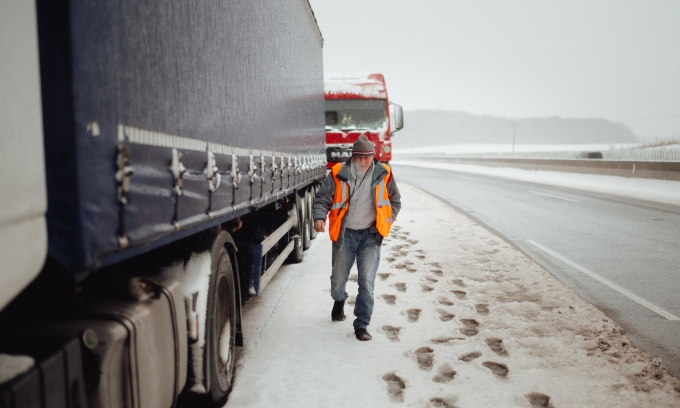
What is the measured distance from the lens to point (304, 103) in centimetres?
711

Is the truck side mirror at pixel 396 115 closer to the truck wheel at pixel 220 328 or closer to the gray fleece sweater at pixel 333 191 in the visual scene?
the gray fleece sweater at pixel 333 191

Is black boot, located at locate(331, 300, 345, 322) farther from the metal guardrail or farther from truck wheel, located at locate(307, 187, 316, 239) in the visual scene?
the metal guardrail

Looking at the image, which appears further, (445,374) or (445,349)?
(445,349)

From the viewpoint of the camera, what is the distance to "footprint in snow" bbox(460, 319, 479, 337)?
15.2ft

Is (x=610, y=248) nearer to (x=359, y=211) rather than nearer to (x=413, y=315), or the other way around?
(x=413, y=315)

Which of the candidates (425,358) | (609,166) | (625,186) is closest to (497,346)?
(425,358)

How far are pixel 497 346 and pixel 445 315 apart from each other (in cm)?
80

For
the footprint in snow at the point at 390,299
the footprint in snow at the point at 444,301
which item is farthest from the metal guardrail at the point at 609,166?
the footprint in snow at the point at 390,299

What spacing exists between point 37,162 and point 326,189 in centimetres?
341

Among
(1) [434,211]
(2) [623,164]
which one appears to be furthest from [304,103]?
(2) [623,164]

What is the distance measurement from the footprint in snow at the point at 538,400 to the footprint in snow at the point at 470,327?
1.12 m

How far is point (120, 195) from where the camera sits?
1.76 meters

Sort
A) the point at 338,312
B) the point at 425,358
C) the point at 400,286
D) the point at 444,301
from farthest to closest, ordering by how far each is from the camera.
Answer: the point at 400,286 → the point at 444,301 → the point at 338,312 → the point at 425,358

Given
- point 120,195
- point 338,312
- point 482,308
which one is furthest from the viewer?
point 482,308
